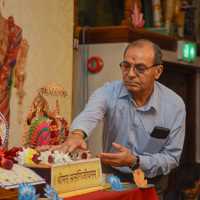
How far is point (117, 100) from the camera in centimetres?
190

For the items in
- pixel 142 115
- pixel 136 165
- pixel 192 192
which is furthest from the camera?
pixel 192 192

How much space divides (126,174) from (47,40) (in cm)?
148

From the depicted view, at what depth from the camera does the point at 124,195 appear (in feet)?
4.16

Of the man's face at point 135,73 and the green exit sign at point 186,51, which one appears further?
the green exit sign at point 186,51

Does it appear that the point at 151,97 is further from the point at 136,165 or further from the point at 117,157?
the point at 117,157

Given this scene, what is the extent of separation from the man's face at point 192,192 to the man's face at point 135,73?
136cm

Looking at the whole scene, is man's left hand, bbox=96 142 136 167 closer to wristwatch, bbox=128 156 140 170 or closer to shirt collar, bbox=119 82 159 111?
wristwatch, bbox=128 156 140 170

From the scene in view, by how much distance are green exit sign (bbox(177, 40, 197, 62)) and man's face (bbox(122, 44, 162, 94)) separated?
9.19ft

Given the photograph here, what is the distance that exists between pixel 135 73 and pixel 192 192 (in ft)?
4.93

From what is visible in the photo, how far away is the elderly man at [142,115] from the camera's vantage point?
1729 millimetres

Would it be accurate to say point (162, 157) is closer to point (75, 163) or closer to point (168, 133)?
point (168, 133)

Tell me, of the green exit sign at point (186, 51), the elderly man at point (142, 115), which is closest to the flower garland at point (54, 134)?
Result: the elderly man at point (142, 115)

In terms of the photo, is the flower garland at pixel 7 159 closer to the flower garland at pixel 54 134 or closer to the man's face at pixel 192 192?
the flower garland at pixel 54 134

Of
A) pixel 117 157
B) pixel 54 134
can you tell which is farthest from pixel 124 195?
pixel 54 134
